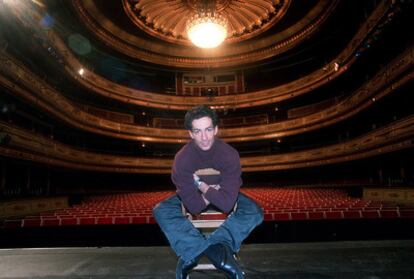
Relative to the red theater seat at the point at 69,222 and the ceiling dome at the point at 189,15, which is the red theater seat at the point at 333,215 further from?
the ceiling dome at the point at 189,15

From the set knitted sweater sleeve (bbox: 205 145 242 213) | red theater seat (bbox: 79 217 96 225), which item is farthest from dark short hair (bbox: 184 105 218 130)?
red theater seat (bbox: 79 217 96 225)

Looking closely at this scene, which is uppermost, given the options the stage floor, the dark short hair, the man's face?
the dark short hair

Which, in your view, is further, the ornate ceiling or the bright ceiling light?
the ornate ceiling

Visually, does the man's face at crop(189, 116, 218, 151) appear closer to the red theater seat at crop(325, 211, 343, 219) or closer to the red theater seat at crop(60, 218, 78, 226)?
the red theater seat at crop(325, 211, 343, 219)

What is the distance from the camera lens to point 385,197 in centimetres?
962

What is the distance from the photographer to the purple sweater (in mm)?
1602

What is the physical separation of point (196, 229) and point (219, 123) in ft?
43.1

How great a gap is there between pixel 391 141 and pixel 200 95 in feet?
41.6

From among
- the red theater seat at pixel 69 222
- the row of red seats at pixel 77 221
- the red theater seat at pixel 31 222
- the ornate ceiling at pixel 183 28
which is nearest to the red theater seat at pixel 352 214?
the row of red seats at pixel 77 221

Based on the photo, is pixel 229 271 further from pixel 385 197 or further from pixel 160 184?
pixel 160 184

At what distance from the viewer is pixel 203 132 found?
1.71 metres

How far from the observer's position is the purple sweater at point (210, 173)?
1.60 m

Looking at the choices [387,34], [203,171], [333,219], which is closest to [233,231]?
[203,171]

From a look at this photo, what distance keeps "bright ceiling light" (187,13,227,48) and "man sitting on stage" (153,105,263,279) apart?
11202mm
